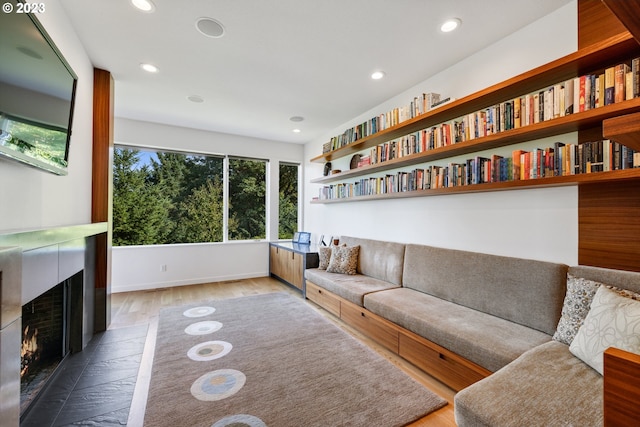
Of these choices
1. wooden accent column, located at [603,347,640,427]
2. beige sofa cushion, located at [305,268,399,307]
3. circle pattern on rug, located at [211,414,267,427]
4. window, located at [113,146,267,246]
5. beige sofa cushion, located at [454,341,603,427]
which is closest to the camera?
wooden accent column, located at [603,347,640,427]

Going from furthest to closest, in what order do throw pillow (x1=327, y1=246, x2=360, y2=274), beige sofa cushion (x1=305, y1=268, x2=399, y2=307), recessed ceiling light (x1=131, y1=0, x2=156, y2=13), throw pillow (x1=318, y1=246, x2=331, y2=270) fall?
1. throw pillow (x1=318, y1=246, x2=331, y2=270)
2. throw pillow (x1=327, y1=246, x2=360, y2=274)
3. beige sofa cushion (x1=305, y1=268, x2=399, y2=307)
4. recessed ceiling light (x1=131, y1=0, x2=156, y2=13)

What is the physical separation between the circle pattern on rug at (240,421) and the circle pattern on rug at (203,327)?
4.25ft

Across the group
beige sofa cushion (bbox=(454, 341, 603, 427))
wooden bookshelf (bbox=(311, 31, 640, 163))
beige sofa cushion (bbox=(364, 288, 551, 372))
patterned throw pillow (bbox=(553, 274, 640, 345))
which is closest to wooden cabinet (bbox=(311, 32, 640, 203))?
wooden bookshelf (bbox=(311, 31, 640, 163))

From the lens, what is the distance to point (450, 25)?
2166 millimetres

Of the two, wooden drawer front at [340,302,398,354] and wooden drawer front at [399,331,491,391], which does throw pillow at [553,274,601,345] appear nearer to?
wooden drawer front at [399,331,491,391]

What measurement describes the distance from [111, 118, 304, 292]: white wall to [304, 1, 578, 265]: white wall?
2.62m

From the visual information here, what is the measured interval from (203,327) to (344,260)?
1.83m

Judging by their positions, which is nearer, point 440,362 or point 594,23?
point 594,23

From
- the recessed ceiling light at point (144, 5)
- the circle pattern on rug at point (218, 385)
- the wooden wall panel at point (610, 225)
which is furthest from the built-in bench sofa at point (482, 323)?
the recessed ceiling light at point (144, 5)

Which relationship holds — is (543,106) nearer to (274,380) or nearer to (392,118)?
(392,118)

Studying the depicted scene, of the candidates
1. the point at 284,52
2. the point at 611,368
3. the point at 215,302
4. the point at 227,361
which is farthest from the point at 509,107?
the point at 215,302

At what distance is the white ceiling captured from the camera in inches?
79.0

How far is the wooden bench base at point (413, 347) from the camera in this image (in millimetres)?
1822

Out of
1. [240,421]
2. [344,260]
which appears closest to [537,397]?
[240,421]
